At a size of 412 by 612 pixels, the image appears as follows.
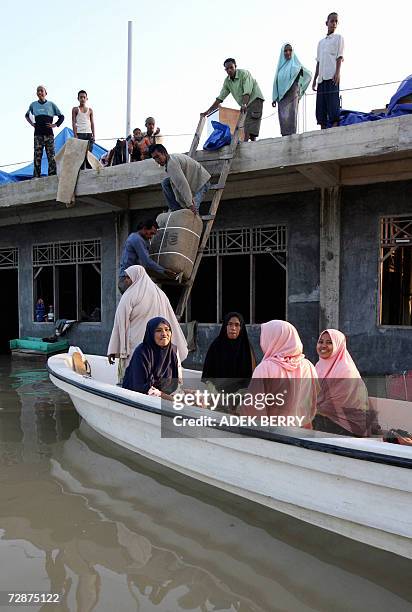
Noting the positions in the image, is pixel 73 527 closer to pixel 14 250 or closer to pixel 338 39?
pixel 338 39

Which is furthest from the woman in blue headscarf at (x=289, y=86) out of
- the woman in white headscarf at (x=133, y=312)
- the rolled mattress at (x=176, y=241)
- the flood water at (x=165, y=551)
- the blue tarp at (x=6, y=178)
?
the blue tarp at (x=6, y=178)

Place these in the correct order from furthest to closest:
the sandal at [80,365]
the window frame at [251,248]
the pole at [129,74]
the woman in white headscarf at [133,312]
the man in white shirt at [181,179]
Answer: the pole at [129,74]
the window frame at [251,248]
the man in white shirt at [181,179]
the sandal at [80,365]
the woman in white headscarf at [133,312]

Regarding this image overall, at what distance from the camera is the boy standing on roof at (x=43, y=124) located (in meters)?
8.81

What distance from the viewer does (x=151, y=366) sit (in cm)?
423

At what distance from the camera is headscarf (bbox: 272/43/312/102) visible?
7.01 metres

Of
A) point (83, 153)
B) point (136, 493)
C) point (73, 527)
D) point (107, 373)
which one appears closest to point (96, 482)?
point (136, 493)

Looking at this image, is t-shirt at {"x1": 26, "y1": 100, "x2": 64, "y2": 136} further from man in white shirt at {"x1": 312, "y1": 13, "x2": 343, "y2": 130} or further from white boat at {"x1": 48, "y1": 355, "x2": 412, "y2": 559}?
white boat at {"x1": 48, "y1": 355, "x2": 412, "y2": 559}

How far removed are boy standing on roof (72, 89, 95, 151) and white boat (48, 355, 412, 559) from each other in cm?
651

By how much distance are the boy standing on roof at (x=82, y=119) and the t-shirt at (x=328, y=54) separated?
4263mm

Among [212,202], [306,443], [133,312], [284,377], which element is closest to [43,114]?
[212,202]

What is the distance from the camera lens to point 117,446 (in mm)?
4613

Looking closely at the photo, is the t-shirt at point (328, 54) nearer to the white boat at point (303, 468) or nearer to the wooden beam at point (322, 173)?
the wooden beam at point (322, 173)

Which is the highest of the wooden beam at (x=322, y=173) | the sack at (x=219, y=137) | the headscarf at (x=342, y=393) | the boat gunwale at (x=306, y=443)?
the sack at (x=219, y=137)

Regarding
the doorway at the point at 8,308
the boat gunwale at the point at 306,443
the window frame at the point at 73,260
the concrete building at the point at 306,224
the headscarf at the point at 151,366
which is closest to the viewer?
the boat gunwale at the point at 306,443
